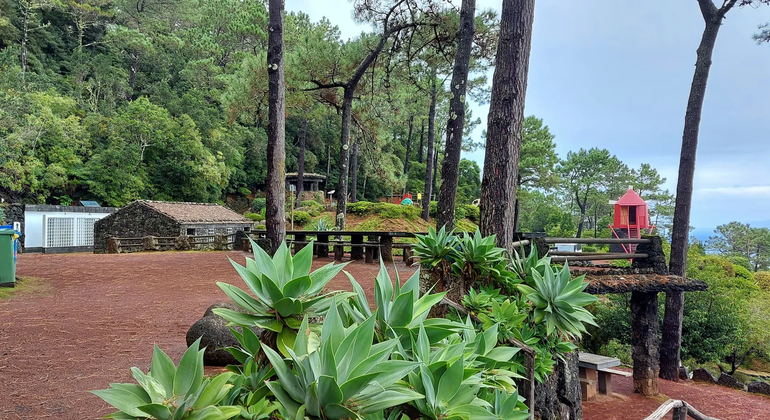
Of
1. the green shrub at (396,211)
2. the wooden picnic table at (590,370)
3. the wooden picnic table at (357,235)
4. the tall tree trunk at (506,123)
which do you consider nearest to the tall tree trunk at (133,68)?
the green shrub at (396,211)

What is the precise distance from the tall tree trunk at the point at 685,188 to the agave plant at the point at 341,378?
28.6 ft

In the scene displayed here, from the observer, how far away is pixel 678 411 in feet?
9.99

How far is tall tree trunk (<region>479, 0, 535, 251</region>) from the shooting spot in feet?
13.2

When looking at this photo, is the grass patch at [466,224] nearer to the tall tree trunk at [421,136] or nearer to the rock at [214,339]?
the tall tree trunk at [421,136]

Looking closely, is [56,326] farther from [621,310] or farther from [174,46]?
A: [174,46]

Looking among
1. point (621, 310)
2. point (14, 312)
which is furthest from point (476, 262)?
point (621, 310)

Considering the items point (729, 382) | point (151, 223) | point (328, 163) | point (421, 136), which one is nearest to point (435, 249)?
point (729, 382)

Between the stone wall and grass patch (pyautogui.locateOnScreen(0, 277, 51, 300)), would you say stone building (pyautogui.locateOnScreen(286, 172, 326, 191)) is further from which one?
grass patch (pyautogui.locateOnScreen(0, 277, 51, 300))

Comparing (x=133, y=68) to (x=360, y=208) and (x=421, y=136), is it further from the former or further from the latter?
(x=421, y=136)

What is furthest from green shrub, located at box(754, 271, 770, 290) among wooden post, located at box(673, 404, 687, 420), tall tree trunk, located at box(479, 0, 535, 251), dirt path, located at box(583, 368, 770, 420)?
tall tree trunk, located at box(479, 0, 535, 251)

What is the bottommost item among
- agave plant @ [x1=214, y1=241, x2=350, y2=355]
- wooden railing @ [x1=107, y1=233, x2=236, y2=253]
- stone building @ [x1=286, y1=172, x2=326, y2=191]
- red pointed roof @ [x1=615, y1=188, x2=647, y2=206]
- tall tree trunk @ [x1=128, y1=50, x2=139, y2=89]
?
wooden railing @ [x1=107, y1=233, x2=236, y2=253]

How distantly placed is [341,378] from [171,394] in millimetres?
352

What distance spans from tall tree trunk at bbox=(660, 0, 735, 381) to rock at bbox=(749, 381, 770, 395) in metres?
1.35

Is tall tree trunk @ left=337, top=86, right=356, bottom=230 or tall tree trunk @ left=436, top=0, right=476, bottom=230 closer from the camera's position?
tall tree trunk @ left=436, top=0, right=476, bottom=230
